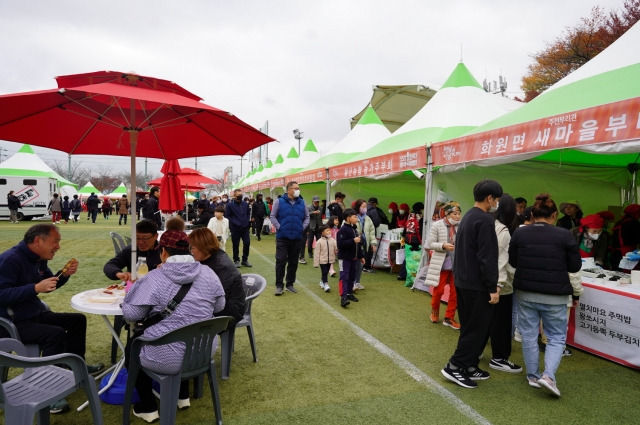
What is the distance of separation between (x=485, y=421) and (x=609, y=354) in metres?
2.14

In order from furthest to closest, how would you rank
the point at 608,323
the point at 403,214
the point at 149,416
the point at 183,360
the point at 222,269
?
the point at 403,214 < the point at 608,323 < the point at 222,269 < the point at 149,416 < the point at 183,360

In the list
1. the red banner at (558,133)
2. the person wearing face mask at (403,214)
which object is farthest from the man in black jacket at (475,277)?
the person wearing face mask at (403,214)

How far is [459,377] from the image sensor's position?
3.45 meters

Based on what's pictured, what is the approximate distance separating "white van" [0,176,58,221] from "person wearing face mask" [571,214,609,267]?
2698 centimetres

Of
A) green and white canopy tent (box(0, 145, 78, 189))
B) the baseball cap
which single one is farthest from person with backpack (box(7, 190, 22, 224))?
the baseball cap

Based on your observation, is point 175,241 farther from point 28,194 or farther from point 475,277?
point 28,194

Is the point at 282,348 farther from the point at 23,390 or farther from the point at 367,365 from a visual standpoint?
the point at 23,390

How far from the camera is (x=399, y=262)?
8367 mm

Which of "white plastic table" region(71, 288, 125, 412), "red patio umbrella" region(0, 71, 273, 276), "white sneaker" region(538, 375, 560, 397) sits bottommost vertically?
"white sneaker" region(538, 375, 560, 397)

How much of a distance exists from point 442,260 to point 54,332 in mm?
4380

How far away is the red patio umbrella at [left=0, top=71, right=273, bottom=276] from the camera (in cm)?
304

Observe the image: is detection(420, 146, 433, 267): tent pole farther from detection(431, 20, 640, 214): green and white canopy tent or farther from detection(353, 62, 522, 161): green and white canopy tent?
detection(353, 62, 522, 161): green and white canopy tent

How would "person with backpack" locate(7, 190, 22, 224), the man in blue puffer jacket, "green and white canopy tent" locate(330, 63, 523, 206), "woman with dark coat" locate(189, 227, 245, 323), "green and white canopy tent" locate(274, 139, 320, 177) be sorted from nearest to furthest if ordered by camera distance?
"woman with dark coat" locate(189, 227, 245, 323) → the man in blue puffer jacket → "green and white canopy tent" locate(330, 63, 523, 206) → "green and white canopy tent" locate(274, 139, 320, 177) → "person with backpack" locate(7, 190, 22, 224)

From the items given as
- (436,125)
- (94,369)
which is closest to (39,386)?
(94,369)
